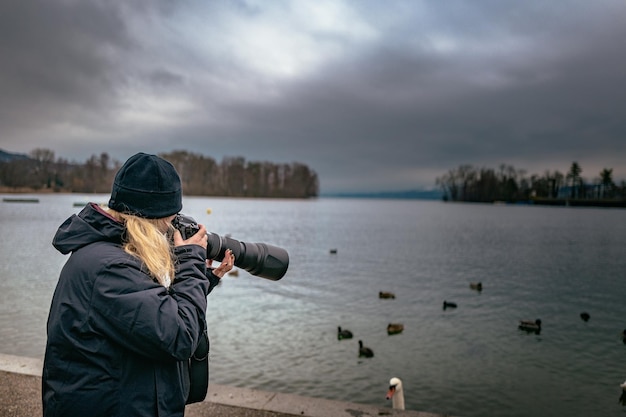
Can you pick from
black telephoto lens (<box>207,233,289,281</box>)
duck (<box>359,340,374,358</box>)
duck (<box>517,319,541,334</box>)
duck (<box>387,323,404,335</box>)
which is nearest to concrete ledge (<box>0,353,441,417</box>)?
black telephoto lens (<box>207,233,289,281</box>)

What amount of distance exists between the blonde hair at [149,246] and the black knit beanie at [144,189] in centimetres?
3

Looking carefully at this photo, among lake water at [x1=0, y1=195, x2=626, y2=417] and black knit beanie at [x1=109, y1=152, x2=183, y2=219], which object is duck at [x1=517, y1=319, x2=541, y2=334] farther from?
black knit beanie at [x1=109, y1=152, x2=183, y2=219]

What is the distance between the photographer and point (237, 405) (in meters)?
4.15

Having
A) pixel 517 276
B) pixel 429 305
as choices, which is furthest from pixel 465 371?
pixel 517 276

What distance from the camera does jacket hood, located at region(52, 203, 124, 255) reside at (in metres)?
1.83

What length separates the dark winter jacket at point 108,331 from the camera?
5.76ft

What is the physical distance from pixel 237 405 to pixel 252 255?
219 cm

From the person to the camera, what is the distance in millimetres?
379

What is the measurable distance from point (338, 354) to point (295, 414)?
6094 mm

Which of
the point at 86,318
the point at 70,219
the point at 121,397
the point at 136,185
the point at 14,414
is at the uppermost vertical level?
the point at 136,185

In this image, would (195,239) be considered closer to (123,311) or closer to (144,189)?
(144,189)

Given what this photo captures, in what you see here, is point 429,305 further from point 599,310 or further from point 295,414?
point 295,414

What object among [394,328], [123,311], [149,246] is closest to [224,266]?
[149,246]

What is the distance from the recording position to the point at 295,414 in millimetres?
4012
